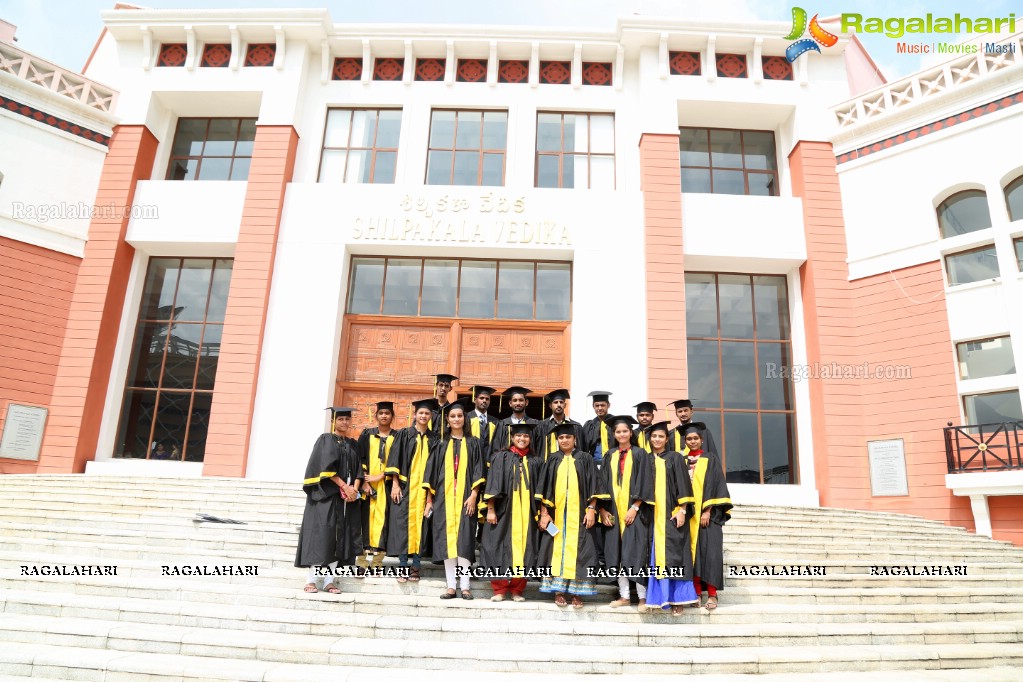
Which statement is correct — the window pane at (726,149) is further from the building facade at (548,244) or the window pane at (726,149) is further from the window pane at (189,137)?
the window pane at (189,137)

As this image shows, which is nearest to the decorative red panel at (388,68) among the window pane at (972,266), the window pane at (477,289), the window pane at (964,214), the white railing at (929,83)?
the window pane at (477,289)

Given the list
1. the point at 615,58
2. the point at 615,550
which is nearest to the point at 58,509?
the point at 615,550

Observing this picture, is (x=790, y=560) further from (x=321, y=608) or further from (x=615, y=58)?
(x=615, y=58)

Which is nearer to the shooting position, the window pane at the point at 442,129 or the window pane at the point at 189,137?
the window pane at the point at 442,129

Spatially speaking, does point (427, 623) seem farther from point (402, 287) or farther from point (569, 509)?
point (402, 287)

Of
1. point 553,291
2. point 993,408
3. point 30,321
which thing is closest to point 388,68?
point 553,291

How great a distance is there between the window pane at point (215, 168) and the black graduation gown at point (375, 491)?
31.5ft

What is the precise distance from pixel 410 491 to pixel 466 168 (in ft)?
29.1

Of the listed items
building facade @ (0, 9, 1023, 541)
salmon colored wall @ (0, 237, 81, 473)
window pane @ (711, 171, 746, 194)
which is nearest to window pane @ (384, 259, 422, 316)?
building facade @ (0, 9, 1023, 541)

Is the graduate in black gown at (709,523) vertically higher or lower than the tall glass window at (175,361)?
lower

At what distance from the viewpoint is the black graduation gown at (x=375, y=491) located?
21.6 ft

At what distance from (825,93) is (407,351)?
10.5 meters

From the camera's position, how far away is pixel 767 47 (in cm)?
1374

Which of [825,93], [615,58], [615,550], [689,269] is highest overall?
[615,58]
